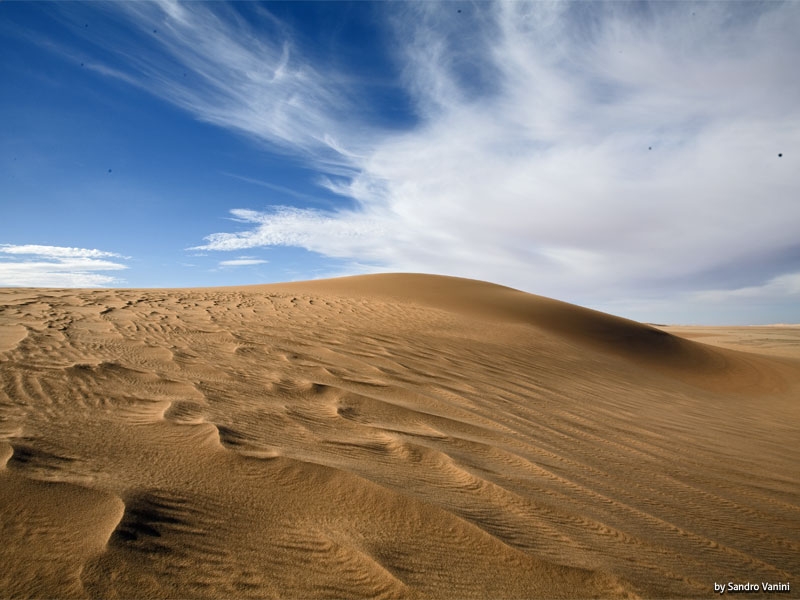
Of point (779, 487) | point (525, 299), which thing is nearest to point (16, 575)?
point (779, 487)

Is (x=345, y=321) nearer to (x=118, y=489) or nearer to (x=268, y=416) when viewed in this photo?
(x=268, y=416)

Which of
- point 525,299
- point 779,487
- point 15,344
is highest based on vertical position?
point 525,299

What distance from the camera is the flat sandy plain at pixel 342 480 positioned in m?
1.42

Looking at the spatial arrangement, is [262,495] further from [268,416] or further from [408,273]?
[408,273]

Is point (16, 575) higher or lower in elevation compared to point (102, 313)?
lower

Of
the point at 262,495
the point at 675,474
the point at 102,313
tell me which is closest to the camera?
the point at 262,495

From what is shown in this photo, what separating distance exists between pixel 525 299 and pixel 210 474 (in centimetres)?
1479

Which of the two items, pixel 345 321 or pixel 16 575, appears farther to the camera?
pixel 345 321

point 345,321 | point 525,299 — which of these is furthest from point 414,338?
point 525,299

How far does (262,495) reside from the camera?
1.79m

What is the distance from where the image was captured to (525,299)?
15680 mm

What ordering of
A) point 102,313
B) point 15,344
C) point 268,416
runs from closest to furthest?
point 268,416 → point 15,344 → point 102,313

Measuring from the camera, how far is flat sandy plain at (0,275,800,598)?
1423 mm

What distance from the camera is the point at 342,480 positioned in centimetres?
196
